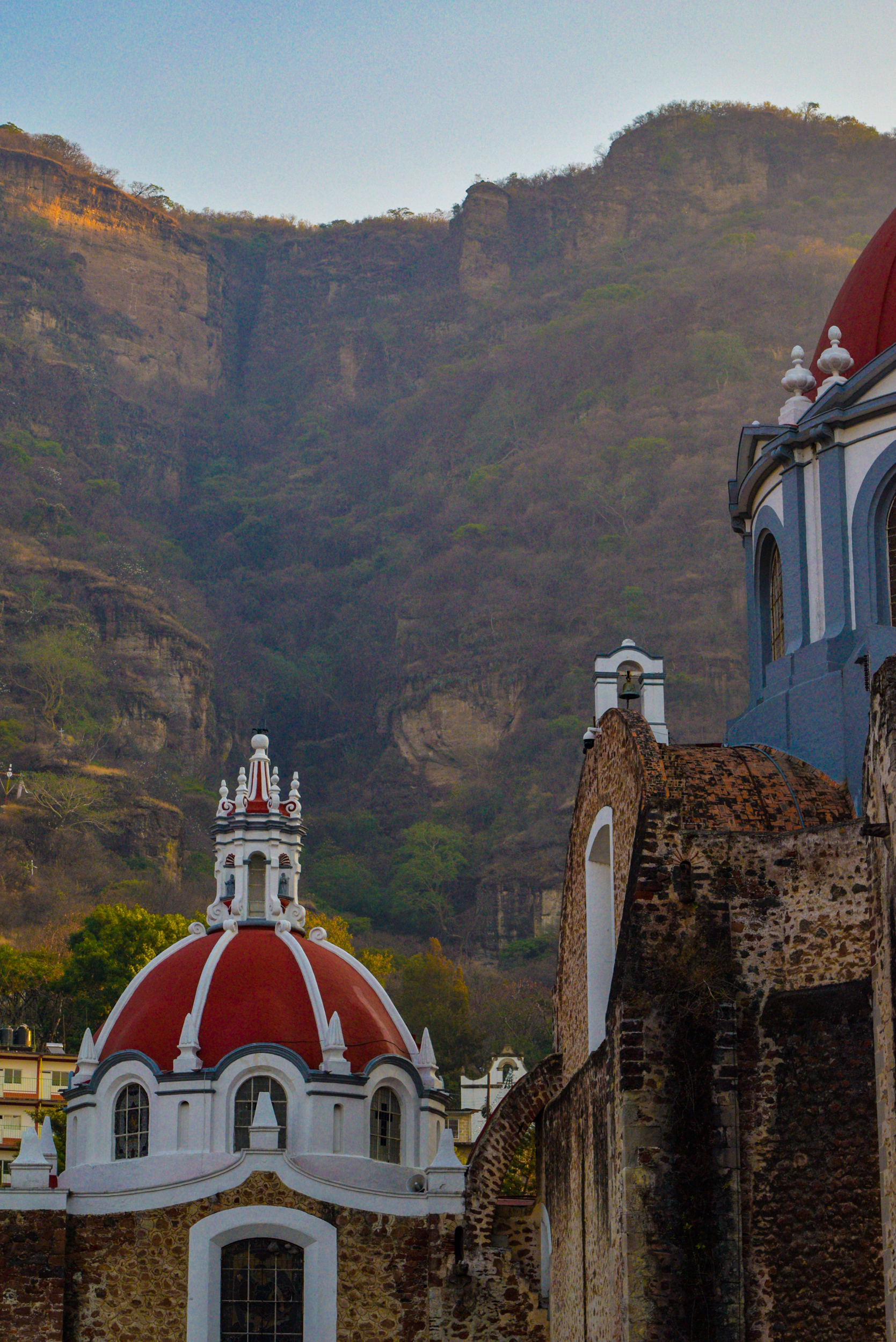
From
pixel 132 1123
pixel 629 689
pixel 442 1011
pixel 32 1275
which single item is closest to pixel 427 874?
pixel 442 1011

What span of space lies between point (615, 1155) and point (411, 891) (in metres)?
76.1

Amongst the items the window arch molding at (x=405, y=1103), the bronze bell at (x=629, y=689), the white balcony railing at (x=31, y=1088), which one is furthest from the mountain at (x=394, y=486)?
the bronze bell at (x=629, y=689)

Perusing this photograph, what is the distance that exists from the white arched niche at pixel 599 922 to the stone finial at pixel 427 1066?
11237 mm

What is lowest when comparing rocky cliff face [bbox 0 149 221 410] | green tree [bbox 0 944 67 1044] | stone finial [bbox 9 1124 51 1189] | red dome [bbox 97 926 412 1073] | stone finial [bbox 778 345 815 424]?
stone finial [bbox 9 1124 51 1189]

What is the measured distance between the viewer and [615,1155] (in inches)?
657

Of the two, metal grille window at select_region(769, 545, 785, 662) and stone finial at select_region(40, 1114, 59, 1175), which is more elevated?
metal grille window at select_region(769, 545, 785, 662)

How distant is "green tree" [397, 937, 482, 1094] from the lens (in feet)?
213

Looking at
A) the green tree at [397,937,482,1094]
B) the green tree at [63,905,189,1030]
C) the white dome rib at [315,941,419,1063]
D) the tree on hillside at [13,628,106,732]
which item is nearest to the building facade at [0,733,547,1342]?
the white dome rib at [315,941,419,1063]

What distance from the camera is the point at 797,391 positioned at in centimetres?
2156

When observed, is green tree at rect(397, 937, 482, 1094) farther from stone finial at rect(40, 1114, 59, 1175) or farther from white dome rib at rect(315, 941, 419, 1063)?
stone finial at rect(40, 1114, 59, 1175)

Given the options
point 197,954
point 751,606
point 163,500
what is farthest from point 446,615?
point 751,606

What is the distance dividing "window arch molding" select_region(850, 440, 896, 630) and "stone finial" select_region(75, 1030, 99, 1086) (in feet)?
53.8

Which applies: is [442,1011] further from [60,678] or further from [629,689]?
[629,689]

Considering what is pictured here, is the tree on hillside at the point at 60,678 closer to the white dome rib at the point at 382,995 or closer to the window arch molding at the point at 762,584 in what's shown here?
the white dome rib at the point at 382,995
